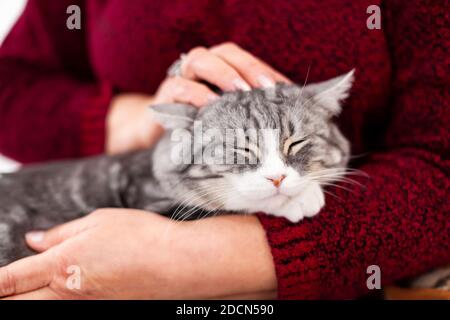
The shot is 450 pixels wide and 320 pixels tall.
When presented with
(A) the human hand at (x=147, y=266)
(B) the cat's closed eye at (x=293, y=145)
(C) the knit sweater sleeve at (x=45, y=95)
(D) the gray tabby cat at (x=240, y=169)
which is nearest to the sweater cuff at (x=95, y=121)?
(C) the knit sweater sleeve at (x=45, y=95)

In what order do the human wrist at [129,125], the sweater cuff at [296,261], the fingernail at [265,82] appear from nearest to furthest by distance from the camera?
the sweater cuff at [296,261], the fingernail at [265,82], the human wrist at [129,125]

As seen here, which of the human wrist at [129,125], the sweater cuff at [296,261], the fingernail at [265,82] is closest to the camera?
the sweater cuff at [296,261]

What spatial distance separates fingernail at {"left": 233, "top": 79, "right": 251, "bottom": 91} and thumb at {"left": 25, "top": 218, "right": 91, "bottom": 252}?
1.47 ft

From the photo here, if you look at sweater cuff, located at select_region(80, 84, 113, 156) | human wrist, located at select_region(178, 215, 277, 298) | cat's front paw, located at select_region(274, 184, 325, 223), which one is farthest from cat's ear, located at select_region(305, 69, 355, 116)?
sweater cuff, located at select_region(80, 84, 113, 156)

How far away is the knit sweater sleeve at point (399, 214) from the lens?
2.73 feet

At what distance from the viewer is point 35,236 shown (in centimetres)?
98

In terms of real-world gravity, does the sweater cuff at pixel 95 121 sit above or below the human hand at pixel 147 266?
above

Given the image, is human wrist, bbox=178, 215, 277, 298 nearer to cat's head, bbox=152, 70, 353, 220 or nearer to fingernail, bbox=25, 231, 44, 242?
cat's head, bbox=152, 70, 353, 220

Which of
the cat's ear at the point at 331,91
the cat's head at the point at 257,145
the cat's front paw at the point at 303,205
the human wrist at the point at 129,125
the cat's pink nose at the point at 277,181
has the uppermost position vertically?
the human wrist at the point at 129,125

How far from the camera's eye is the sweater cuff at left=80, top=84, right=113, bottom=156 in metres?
1.26

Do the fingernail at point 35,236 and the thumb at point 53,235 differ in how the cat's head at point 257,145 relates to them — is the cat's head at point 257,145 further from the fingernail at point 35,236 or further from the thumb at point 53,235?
the fingernail at point 35,236

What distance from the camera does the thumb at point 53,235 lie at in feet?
3.04

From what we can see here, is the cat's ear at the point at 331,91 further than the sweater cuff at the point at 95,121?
No
